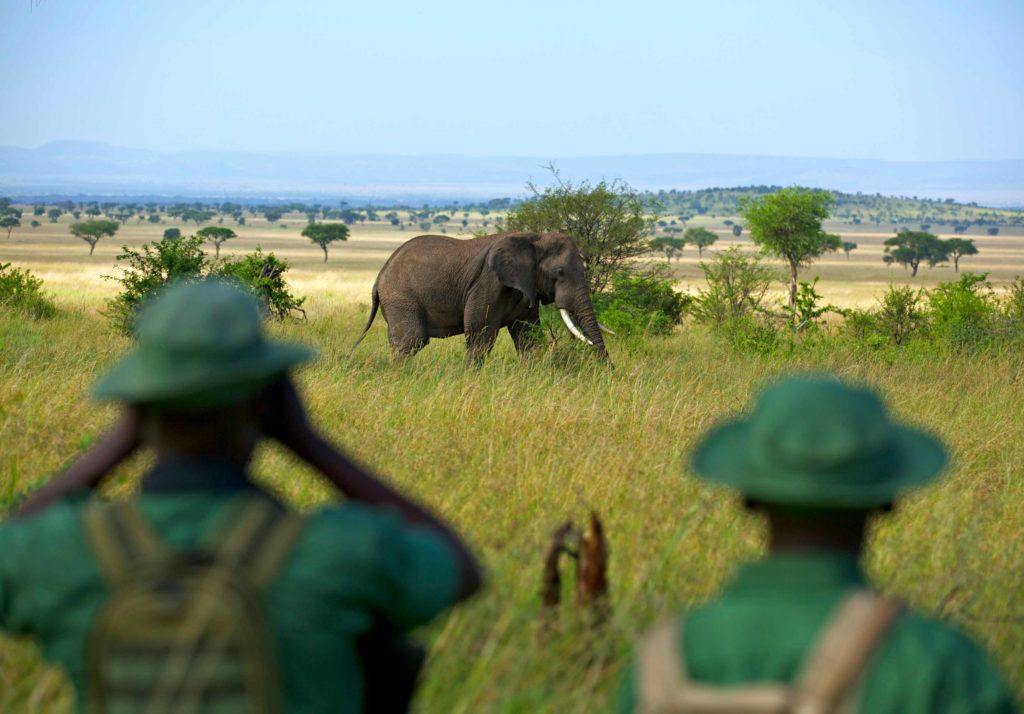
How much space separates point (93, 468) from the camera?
8.79 feet

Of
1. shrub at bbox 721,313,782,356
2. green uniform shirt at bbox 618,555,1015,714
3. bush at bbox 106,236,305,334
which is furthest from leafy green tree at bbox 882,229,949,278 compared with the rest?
green uniform shirt at bbox 618,555,1015,714

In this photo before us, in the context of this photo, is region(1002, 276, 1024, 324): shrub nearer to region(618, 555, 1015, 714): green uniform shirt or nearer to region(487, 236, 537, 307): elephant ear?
region(487, 236, 537, 307): elephant ear

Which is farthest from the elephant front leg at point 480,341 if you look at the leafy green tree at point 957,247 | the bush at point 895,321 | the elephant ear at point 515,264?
the leafy green tree at point 957,247

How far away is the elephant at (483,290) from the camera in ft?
42.1

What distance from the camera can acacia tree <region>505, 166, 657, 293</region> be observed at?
16.8 meters

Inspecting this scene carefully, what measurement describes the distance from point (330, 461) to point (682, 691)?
1041 mm

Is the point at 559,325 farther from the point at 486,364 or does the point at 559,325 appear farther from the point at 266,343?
the point at 266,343

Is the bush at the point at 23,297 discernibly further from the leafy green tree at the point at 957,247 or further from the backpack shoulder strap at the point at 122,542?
the leafy green tree at the point at 957,247

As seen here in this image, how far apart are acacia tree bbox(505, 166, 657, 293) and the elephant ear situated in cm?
383

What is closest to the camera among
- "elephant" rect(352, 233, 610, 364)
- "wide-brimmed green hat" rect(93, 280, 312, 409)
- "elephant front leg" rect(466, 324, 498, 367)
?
"wide-brimmed green hat" rect(93, 280, 312, 409)

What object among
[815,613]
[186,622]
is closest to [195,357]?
[186,622]

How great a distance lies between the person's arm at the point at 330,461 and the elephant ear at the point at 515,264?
10121 millimetres

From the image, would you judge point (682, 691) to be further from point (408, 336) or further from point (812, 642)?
point (408, 336)

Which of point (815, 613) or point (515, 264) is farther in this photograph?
point (515, 264)
